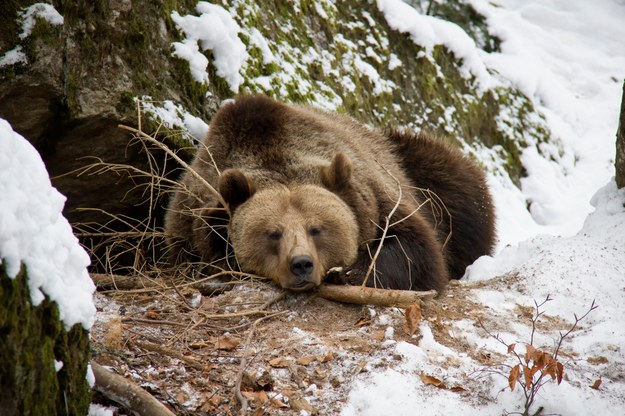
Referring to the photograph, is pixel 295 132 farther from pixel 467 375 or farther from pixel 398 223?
pixel 467 375

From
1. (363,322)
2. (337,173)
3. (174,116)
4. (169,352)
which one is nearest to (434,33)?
(174,116)

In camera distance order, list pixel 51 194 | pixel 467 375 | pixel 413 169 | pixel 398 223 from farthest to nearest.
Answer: pixel 413 169 → pixel 398 223 → pixel 467 375 → pixel 51 194

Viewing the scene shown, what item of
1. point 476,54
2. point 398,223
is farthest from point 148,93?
point 476,54

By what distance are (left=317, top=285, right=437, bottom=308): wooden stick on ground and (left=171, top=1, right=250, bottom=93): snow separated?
2.98 metres

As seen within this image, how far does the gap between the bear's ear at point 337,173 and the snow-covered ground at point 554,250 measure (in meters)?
1.43

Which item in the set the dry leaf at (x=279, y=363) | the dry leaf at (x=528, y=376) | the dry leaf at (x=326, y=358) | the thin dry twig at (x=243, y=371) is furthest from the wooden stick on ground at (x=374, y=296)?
the dry leaf at (x=528, y=376)

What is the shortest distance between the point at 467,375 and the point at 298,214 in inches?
75.1

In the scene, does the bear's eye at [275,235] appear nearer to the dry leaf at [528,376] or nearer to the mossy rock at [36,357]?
the dry leaf at [528,376]

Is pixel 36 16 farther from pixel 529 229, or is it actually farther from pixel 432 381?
pixel 529 229

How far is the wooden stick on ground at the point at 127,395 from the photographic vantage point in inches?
114

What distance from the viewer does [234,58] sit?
23.2 feet

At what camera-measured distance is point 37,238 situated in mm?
2467

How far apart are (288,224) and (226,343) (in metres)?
1.28

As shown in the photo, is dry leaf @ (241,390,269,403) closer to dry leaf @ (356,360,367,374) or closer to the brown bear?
dry leaf @ (356,360,367,374)
